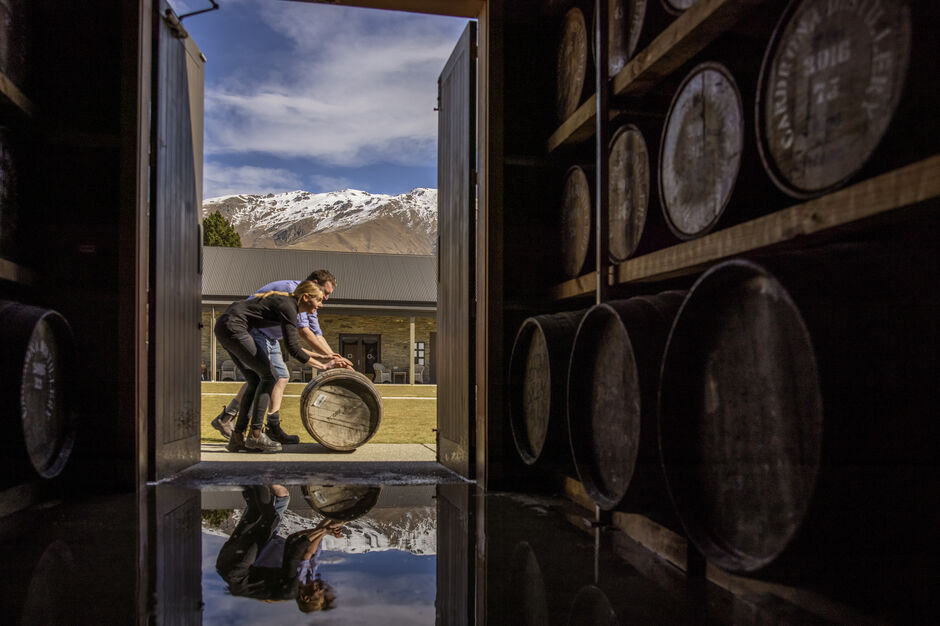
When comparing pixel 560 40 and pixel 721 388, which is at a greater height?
pixel 560 40

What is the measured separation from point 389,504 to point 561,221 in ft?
6.78

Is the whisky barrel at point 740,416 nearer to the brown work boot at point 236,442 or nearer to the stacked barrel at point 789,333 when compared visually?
the stacked barrel at point 789,333

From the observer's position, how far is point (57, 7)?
15.5ft

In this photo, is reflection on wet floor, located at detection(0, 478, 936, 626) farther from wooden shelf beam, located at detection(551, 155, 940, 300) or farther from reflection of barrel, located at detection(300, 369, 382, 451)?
reflection of barrel, located at detection(300, 369, 382, 451)

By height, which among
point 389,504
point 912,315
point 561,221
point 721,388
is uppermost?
point 561,221

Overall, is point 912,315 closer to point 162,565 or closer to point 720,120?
point 720,120

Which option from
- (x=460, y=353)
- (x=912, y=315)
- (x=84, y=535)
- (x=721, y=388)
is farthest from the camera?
(x=460, y=353)

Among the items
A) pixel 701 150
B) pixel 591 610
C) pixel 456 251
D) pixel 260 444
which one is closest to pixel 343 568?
pixel 591 610

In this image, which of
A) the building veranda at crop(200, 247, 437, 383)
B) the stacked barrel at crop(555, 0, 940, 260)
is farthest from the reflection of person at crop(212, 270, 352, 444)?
the building veranda at crop(200, 247, 437, 383)

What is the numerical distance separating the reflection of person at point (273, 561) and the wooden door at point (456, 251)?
182 centimetres

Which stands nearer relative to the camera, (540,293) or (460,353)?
(540,293)

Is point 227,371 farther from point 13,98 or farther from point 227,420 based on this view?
point 13,98

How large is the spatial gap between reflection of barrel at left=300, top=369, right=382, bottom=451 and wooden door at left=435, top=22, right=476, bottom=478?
0.96 metres

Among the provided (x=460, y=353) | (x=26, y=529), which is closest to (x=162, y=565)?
(x=26, y=529)
